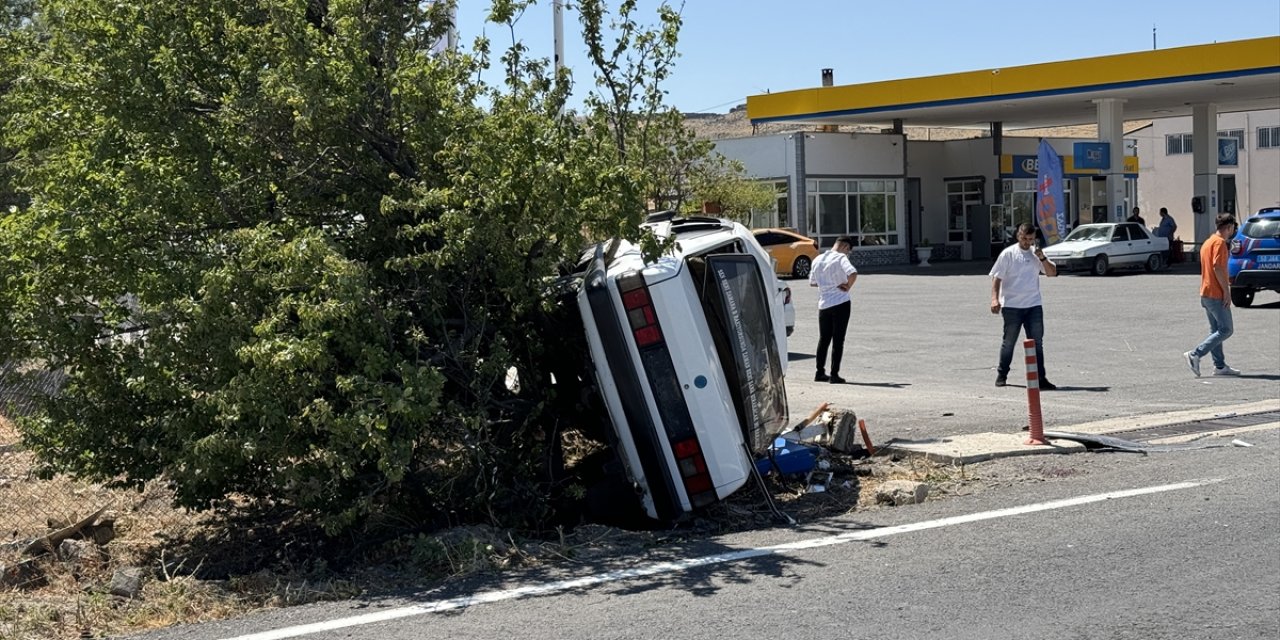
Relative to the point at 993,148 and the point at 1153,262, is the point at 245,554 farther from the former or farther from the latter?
the point at 993,148

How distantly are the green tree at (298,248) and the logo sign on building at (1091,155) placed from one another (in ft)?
119

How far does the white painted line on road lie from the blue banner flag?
3334 cm

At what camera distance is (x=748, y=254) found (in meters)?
8.31

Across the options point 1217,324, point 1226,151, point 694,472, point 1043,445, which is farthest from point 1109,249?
point 694,472

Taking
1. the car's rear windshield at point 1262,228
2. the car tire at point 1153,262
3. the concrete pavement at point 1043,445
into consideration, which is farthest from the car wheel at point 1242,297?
the car tire at point 1153,262

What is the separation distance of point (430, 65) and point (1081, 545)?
15.0ft

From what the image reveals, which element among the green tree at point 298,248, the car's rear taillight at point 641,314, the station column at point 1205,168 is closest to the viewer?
the green tree at point 298,248

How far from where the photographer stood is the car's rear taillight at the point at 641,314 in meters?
7.48

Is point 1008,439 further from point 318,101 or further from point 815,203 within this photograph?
point 815,203

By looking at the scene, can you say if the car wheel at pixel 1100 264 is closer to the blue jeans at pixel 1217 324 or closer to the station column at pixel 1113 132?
the station column at pixel 1113 132

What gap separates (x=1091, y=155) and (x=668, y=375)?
3735 cm

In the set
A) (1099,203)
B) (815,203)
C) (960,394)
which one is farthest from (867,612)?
(1099,203)

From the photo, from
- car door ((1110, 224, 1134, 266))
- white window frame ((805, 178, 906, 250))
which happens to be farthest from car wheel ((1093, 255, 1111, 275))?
white window frame ((805, 178, 906, 250))

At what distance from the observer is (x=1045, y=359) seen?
17.2 m
